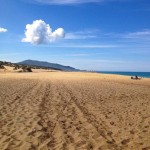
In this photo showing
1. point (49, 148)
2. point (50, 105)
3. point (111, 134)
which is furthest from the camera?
point (50, 105)

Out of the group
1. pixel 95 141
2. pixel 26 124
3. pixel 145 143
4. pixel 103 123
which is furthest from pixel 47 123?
pixel 145 143

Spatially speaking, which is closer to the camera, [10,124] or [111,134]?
[111,134]

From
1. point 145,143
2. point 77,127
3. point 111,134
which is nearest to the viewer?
point 145,143

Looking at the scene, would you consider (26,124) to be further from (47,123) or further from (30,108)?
(30,108)

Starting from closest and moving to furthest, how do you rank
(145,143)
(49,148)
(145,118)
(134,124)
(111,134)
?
(49,148) → (145,143) → (111,134) → (134,124) → (145,118)

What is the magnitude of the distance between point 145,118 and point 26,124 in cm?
517

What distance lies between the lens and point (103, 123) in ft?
39.0

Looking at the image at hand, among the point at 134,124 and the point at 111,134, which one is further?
the point at 134,124

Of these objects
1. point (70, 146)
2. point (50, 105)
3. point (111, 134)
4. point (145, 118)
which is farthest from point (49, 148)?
point (50, 105)

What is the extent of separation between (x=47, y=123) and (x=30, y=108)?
137 inches

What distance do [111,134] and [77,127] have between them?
1.46 metres

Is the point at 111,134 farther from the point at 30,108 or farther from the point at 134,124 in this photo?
the point at 30,108

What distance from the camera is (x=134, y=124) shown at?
38.9 ft

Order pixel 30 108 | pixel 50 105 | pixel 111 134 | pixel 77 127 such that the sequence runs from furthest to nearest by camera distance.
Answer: pixel 50 105, pixel 30 108, pixel 77 127, pixel 111 134
